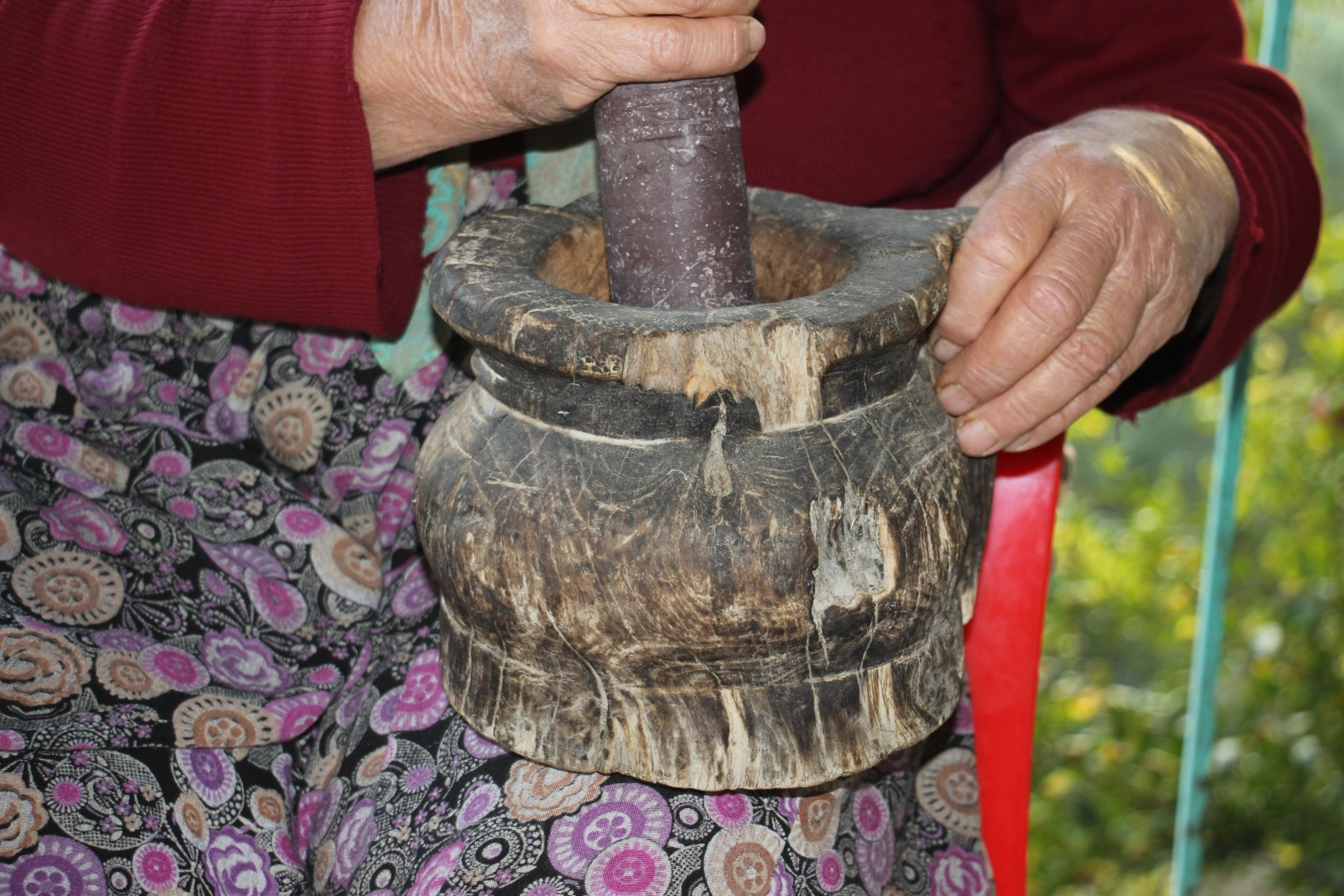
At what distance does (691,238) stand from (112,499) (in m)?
0.65

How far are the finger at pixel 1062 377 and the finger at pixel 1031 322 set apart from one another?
0.01m

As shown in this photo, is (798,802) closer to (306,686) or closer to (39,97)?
(306,686)

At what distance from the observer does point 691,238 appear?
0.95 meters

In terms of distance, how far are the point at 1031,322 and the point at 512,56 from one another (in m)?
0.47

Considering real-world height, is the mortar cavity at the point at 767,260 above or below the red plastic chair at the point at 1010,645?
above

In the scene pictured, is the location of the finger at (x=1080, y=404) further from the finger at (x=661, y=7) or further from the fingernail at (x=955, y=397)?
the finger at (x=661, y=7)

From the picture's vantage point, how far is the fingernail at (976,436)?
104cm

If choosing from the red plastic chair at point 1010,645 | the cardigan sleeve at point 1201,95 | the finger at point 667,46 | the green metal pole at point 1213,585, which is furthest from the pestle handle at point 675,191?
the green metal pole at point 1213,585

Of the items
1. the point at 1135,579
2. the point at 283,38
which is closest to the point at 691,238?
the point at 283,38

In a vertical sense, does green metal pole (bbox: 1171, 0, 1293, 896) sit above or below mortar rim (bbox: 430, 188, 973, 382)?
below

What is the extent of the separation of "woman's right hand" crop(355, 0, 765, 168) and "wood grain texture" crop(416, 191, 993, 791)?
0.14 m

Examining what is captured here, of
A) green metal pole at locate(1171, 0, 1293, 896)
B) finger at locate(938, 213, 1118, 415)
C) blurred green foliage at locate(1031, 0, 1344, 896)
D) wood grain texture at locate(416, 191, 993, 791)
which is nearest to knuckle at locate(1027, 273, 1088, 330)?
finger at locate(938, 213, 1118, 415)

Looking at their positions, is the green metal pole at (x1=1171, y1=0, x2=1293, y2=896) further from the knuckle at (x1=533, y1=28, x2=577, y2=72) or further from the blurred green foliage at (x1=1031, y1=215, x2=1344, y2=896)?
the knuckle at (x1=533, y1=28, x2=577, y2=72)

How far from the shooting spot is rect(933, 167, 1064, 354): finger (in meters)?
1.02
